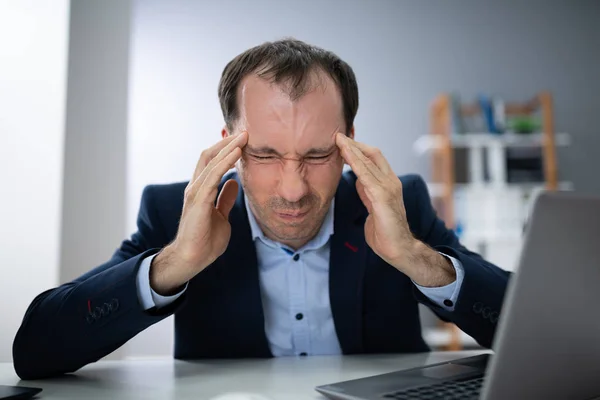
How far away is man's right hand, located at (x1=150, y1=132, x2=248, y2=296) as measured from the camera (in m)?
1.07

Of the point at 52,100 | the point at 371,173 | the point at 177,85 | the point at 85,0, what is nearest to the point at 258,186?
the point at 371,173

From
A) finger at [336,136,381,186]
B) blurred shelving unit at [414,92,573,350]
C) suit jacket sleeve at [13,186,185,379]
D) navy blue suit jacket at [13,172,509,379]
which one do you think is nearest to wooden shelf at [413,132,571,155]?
blurred shelving unit at [414,92,573,350]

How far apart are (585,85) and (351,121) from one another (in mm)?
4004

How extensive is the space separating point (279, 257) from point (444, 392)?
2.25ft

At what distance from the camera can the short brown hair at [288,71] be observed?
125cm

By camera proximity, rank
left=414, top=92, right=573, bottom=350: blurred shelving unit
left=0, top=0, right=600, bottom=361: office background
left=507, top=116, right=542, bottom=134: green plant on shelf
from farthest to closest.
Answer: left=0, top=0, right=600, bottom=361: office background → left=507, top=116, right=542, bottom=134: green plant on shelf → left=414, top=92, right=573, bottom=350: blurred shelving unit

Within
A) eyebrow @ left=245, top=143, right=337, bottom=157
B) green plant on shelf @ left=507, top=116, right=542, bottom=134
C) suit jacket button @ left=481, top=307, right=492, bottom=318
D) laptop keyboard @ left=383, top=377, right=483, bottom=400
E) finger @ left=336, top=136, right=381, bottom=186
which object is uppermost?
green plant on shelf @ left=507, top=116, right=542, bottom=134

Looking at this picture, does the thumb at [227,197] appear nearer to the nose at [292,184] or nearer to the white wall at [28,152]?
the nose at [292,184]

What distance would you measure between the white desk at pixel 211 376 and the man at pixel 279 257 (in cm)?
7

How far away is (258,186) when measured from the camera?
1.23m

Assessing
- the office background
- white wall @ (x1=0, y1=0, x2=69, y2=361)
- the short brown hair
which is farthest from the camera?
the office background

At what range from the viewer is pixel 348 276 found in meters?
1.29

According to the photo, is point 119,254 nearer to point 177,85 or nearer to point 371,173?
point 371,173

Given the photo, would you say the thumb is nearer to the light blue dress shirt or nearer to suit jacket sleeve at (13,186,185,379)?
the light blue dress shirt
